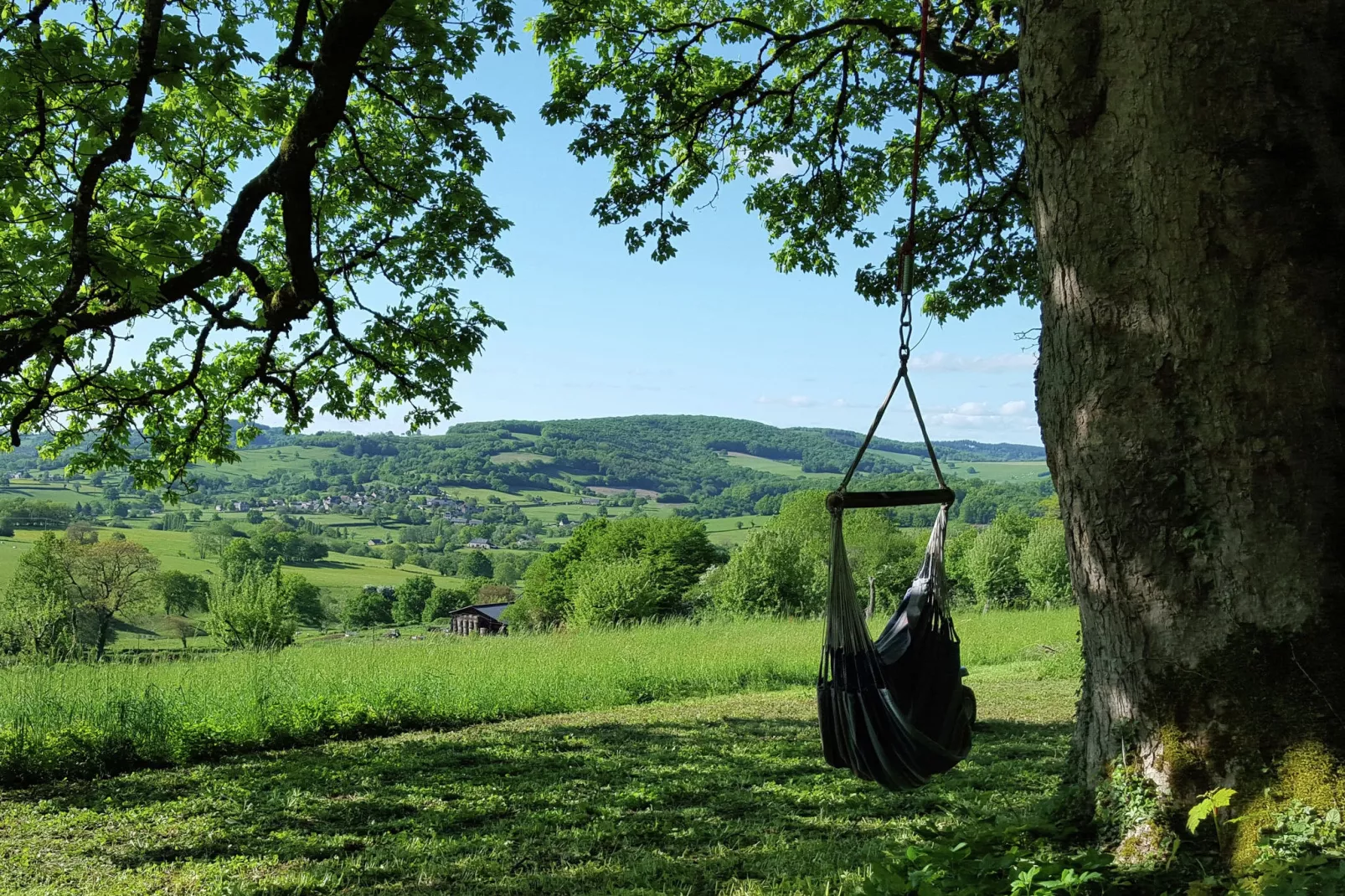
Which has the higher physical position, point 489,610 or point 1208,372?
point 1208,372

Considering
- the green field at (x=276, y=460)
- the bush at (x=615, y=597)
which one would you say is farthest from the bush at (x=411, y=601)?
the green field at (x=276, y=460)

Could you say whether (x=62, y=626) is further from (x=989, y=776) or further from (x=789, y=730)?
(x=989, y=776)

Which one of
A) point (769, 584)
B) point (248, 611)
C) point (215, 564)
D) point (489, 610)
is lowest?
point (489, 610)

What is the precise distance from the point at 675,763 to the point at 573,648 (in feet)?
19.3

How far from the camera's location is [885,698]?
9.59 feet

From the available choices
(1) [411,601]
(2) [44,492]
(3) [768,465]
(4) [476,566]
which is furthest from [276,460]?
(1) [411,601]

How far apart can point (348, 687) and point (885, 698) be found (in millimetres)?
6906

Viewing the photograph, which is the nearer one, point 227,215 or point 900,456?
point 227,215

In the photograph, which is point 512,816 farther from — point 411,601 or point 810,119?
point 411,601

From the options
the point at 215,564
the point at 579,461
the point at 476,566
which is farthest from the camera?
the point at 579,461

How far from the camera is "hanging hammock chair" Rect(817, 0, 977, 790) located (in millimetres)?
2916

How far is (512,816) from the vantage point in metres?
4.94

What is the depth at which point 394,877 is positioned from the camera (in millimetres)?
3877

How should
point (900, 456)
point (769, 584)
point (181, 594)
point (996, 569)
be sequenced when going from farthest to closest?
point (900, 456), point (181, 594), point (996, 569), point (769, 584)
